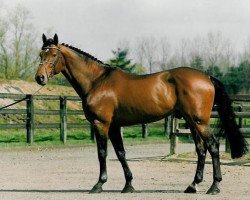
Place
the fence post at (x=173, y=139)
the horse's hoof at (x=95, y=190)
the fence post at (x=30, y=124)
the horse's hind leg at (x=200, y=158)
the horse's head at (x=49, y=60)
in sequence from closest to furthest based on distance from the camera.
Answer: the horse's hoof at (x=95, y=190) → the horse's head at (x=49, y=60) → the horse's hind leg at (x=200, y=158) → the fence post at (x=173, y=139) → the fence post at (x=30, y=124)

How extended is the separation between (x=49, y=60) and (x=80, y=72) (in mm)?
538

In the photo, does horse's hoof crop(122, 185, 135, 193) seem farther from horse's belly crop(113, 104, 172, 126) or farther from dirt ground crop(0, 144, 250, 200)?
horse's belly crop(113, 104, 172, 126)

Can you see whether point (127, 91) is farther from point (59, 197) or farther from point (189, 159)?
point (189, 159)

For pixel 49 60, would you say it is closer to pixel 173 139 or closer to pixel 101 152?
pixel 101 152

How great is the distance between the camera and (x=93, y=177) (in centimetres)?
1062

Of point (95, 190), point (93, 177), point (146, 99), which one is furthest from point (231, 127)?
point (93, 177)

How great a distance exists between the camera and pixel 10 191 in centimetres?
859

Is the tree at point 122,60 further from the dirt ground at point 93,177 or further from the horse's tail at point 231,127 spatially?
the horse's tail at point 231,127

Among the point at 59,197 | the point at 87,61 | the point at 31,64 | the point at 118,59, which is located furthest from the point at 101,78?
the point at 118,59

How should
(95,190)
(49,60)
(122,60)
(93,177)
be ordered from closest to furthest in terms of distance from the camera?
(95,190) → (49,60) → (93,177) → (122,60)

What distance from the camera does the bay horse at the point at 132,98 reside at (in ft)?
27.7

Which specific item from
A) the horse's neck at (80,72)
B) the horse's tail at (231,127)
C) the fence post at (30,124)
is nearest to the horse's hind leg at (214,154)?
the horse's tail at (231,127)

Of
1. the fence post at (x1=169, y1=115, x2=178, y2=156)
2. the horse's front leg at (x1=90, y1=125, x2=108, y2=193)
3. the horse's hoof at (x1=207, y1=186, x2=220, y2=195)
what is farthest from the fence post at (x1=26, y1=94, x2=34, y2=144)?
the horse's hoof at (x1=207, y1=186, x2=220, y2=195)

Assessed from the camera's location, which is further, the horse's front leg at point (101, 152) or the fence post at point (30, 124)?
the fence post at point (30, 124)
